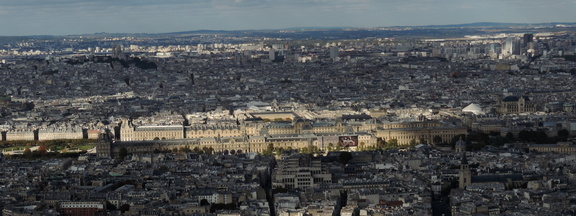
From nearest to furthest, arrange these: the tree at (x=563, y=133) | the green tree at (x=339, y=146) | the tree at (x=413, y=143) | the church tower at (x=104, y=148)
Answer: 1. the church tower at (x=104, y=148)
2. the green tree at (x=339, y=146)
3. the tree at (x=413, y=143)
4. the tree at (x=563, y=133)

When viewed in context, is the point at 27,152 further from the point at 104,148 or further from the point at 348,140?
the point at 348,140

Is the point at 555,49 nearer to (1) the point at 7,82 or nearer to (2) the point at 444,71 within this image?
(2) the point at 444,71

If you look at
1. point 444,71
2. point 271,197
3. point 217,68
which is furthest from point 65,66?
point 271,197

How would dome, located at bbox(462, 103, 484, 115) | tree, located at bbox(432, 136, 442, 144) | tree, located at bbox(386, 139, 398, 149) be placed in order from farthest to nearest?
dome, located at bbox(462, 103, 484, 115)
tree, located at bbox(432, 136, 442, 144)
tree, located at bbox(386, 139, 398, 149)

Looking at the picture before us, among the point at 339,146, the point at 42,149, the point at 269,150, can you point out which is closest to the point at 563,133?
the point at 339,146

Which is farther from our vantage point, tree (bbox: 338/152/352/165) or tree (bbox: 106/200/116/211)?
tree (bbox: 338/152/352/165)

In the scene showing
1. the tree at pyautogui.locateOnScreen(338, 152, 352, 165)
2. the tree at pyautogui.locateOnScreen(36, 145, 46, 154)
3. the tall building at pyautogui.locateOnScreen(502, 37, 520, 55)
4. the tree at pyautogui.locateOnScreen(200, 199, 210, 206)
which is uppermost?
the tree at pyautogui.locateOnScreen(200, 199, 210, 206)

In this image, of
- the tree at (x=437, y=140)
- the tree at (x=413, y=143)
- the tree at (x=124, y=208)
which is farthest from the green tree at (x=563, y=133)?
the tree at (x=124, y=208)

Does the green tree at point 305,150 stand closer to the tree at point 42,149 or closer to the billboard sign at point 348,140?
the billboard sign at point 348,140

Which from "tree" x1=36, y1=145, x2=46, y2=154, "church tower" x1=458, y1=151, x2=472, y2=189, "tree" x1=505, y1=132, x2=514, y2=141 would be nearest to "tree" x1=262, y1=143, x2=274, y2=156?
"tree" x1=36, y1=145, x2=46, y2=154

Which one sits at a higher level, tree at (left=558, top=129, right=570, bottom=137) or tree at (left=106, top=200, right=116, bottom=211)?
tree at (left=106, top=200, right=116, bottom=211)

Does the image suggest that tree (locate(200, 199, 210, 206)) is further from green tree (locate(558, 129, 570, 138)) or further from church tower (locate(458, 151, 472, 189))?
green tree (locate(558, 129, 570, 138))

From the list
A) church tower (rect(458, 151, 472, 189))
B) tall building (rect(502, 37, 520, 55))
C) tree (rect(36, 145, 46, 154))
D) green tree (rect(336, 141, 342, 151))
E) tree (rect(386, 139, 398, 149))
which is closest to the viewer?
church tower (rect(458, 151, 472, 189))
